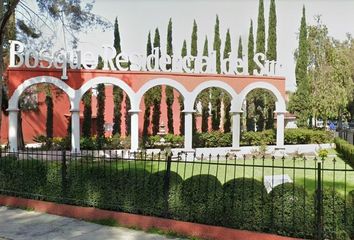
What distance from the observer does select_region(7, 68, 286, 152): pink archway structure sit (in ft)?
62.7

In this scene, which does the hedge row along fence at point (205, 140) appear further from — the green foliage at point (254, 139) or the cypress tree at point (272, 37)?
the cypress tree at point (272, 37)

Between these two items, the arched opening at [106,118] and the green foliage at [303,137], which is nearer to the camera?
the arched opening at [106,118]

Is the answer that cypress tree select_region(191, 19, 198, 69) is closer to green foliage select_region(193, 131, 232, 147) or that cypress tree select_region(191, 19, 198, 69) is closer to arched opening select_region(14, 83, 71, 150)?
arched opening select_region(14, 83, 71, 150)

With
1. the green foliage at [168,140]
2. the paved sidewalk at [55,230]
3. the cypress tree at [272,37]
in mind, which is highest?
the cypress tree at [272,37]

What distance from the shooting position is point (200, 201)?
6926mm

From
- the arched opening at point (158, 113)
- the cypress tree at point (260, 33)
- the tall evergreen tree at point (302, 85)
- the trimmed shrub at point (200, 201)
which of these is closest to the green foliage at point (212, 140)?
the arched opening at point (158, 113)

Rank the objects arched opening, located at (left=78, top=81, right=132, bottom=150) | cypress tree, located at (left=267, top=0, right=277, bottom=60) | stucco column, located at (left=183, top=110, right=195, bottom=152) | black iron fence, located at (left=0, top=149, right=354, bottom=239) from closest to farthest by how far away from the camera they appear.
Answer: black iron fence, located at (left=0, top=149, right=354, bottom=239)
stucco column, located at (left=183, top=110, right=195, bottom=152)
arched opening, located at (left=78, top=81, right=132, bottom=150)
cypress tree, located at (left=267, top=0, right=277, bottom=60)

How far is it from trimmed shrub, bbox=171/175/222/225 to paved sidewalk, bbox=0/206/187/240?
0.61m

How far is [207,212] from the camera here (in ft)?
22.4

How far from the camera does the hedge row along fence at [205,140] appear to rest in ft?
71.6

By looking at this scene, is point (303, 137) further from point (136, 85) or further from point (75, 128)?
point (75, 128)

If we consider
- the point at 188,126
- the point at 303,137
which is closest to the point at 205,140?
the point at 188,126

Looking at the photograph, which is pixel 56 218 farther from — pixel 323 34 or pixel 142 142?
pixel 323 34

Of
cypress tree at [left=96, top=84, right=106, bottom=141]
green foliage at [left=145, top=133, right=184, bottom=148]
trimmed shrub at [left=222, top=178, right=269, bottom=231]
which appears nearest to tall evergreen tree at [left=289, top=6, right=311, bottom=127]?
green foliage at [left=145, top=133, right=184, bottom=148]
